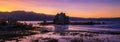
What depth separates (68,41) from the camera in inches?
1435

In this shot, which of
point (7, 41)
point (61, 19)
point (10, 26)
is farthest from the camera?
point (61, 19)

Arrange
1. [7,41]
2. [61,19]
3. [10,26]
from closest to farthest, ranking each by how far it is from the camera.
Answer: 1. [7,41]
2. [10,26]
3. [61,19]

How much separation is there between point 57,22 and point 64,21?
12.6ft

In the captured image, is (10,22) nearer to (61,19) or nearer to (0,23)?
(0,23)

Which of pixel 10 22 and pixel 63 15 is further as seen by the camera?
pixel 63 15

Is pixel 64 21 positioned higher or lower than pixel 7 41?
lower

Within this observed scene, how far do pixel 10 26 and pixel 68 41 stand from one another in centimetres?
3143

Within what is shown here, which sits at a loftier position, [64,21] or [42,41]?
[42,41]

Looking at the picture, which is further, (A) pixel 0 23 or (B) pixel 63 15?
(B) pixel 63 15

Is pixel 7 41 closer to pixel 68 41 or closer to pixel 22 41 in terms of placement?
pixel 22 41

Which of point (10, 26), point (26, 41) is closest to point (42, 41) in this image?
point (26, 41)

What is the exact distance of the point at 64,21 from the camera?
149250 millimetres

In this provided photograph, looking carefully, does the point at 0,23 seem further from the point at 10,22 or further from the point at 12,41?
the point at 12,41

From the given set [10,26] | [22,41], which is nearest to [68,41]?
[22,41]
